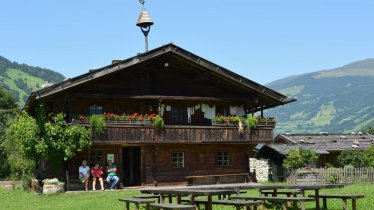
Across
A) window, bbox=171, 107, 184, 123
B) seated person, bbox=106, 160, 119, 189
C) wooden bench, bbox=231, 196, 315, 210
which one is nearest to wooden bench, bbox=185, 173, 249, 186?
window, bbox=171, 107, 184, 123

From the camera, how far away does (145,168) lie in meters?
33.4

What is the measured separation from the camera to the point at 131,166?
3434cm

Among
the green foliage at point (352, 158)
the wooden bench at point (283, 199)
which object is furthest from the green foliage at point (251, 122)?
the wooden bench at point (283, 199)

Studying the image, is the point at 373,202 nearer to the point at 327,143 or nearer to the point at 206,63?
the point at 206,63

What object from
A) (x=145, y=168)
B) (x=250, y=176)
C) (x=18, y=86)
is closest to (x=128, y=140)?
(x=145, y=168)

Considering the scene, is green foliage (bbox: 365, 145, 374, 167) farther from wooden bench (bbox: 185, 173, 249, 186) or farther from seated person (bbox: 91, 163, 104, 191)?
seated person (bbox: 91, 163, 104, 191)

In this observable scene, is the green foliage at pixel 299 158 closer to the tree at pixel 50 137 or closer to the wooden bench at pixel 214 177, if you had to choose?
the wooden bench at pixel 214 177

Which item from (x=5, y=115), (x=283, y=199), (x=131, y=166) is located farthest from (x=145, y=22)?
(x=5, y=115)

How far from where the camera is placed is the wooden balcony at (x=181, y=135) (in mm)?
31453

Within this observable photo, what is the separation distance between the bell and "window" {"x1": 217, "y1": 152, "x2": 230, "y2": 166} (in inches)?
332

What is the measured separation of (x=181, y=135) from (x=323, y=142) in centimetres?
1486

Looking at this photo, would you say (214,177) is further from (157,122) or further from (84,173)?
(84,173)

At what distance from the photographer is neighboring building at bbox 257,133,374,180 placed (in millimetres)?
41656

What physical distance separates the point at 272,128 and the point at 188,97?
549cm
